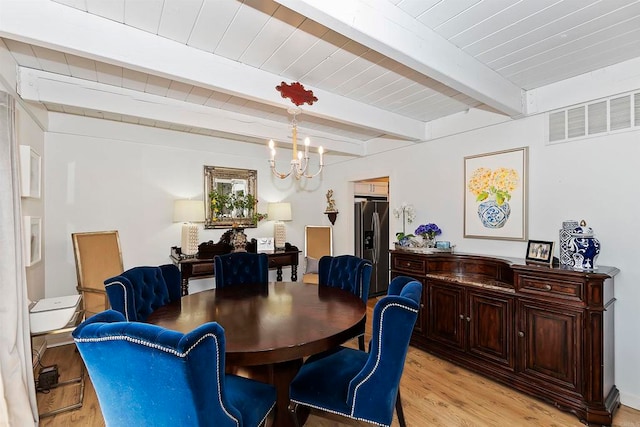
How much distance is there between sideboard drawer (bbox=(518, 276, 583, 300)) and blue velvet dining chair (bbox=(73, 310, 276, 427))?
7.90ft

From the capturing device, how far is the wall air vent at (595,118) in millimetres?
2297

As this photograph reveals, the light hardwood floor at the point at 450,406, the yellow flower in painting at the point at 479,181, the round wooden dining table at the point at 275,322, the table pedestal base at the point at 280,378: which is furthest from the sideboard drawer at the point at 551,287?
the table pedestal base at the point at 280,378

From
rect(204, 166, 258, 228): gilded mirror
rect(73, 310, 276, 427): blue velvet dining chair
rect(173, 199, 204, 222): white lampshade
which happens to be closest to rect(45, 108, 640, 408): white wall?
rect(204, 166, 258, 228): gilded mirror

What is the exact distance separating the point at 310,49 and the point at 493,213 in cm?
236

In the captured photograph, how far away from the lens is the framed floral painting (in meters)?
2.89

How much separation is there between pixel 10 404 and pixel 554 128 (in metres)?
4.41

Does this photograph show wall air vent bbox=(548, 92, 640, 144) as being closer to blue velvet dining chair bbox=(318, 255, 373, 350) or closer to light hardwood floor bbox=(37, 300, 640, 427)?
blue velvet dining chair bbox=(318, 255, 373, 350)

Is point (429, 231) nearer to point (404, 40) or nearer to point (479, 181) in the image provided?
point (479, 181)

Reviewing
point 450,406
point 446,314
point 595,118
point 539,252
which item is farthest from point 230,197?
point 595,118

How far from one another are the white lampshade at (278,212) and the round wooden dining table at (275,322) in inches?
85.5

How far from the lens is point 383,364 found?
1567mm

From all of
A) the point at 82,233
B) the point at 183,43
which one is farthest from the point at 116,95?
the point at 82,233

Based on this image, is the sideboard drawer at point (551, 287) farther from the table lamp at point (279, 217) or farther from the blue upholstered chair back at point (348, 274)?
the table lamp at point (279, 217)

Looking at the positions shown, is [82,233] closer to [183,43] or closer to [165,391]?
[183,43]
